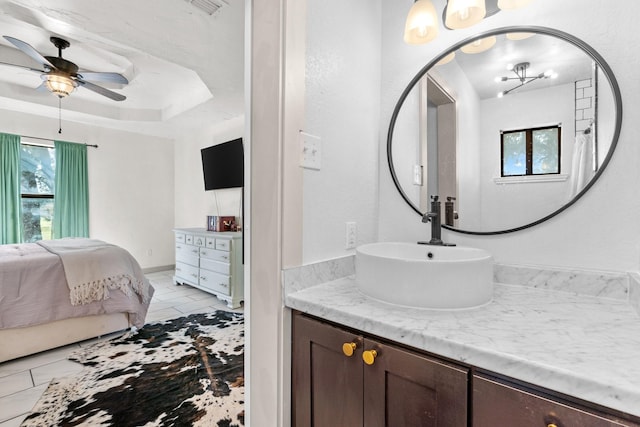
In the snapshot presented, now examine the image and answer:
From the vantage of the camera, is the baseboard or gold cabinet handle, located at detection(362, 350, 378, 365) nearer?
gold cabinet handle, located at detection(362, 350, 378, 365)

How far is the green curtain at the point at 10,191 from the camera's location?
149 inches

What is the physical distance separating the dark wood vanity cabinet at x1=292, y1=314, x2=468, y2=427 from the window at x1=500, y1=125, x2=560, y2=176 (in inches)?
33.0

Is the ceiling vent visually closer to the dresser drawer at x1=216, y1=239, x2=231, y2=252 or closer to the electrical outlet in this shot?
the electrical outlet

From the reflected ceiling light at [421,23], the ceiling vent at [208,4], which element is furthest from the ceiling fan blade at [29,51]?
the reflected ceiling light at [421,23]

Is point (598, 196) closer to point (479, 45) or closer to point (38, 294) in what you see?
point (479, 45)

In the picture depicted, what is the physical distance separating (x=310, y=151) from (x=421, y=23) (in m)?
0.74

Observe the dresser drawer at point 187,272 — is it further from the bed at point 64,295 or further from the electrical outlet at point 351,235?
the electrical outlet at point 351,235

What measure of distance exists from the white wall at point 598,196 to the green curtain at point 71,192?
5.19 m

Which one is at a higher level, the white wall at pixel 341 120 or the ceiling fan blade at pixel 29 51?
the ceiling fan blade at pixel 29 51

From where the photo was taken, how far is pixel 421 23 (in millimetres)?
1186

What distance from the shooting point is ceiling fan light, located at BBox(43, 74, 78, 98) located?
2576mm

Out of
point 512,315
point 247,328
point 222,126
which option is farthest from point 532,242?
point 222,126

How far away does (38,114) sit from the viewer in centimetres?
407

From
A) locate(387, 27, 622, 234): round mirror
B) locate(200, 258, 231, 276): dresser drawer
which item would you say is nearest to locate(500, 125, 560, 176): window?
locate(387, 27, 622, 234): round mirror
